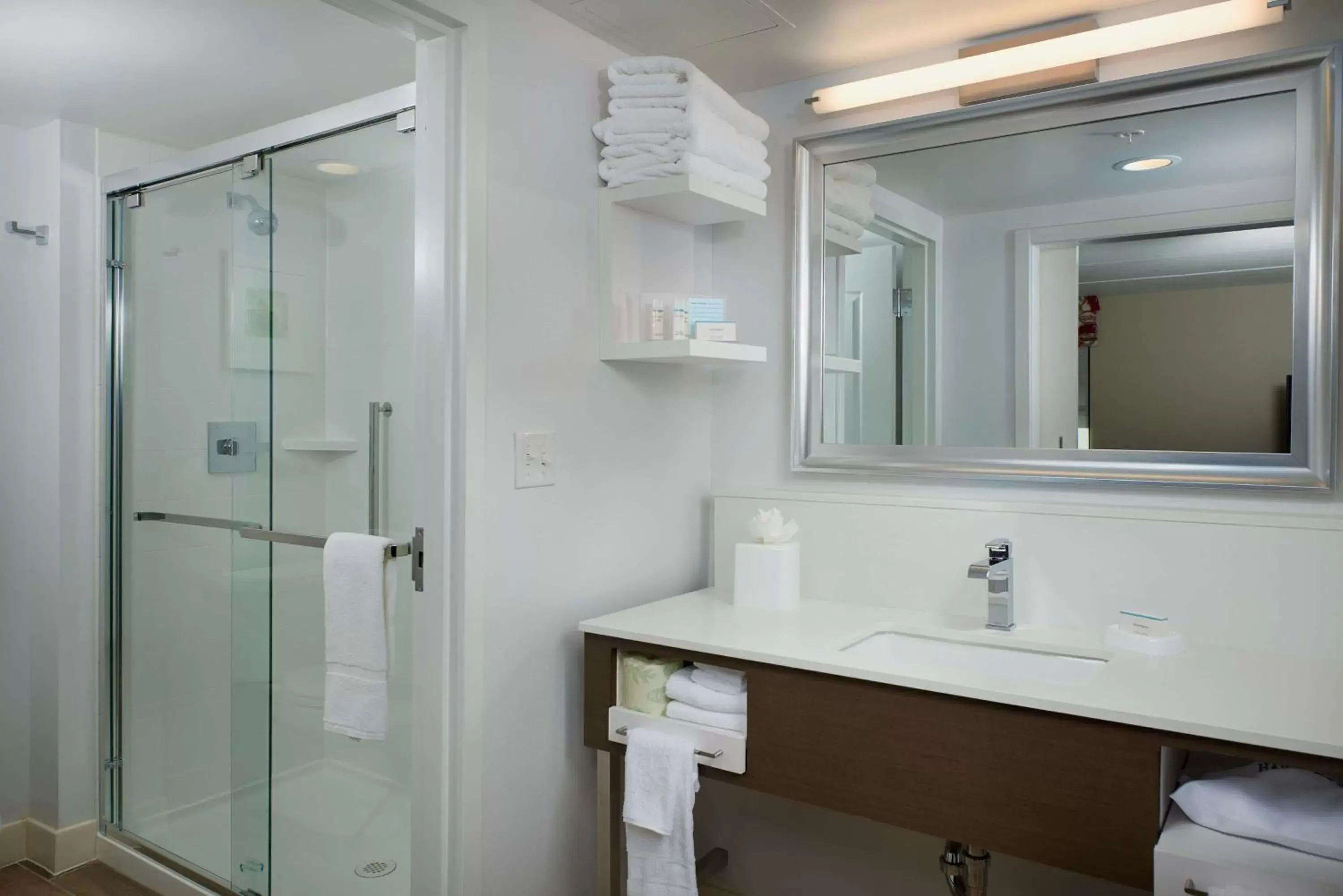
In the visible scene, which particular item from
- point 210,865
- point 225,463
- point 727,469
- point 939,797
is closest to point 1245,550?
point 939,797

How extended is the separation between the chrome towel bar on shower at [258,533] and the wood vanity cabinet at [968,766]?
0.62 m

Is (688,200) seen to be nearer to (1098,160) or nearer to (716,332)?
(716,332)

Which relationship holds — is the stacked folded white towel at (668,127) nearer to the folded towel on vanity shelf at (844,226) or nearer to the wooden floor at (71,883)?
the folded towel on vanity shelf at (844,226)

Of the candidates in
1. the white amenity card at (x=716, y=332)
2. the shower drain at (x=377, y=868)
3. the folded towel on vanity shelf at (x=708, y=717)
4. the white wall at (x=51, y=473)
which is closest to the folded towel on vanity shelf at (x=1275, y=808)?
the folded towel on vanity shelf at (x=708, y=717)

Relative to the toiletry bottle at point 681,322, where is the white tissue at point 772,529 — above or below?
below

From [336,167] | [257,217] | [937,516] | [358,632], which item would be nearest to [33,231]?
[257,217]

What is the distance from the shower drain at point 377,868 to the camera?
2.11m

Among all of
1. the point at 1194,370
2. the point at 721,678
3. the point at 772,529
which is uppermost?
the point at 1194,370

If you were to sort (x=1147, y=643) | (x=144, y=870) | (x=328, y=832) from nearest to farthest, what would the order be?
1. (x=1147, y=643)
2. (x=328, y=832)
3. (x=144, y=870)

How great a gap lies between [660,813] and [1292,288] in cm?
151

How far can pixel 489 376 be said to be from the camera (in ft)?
5.72

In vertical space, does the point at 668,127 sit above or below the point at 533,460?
above

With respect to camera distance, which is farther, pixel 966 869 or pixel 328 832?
pixel 328 832

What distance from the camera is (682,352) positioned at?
1.90 meters
